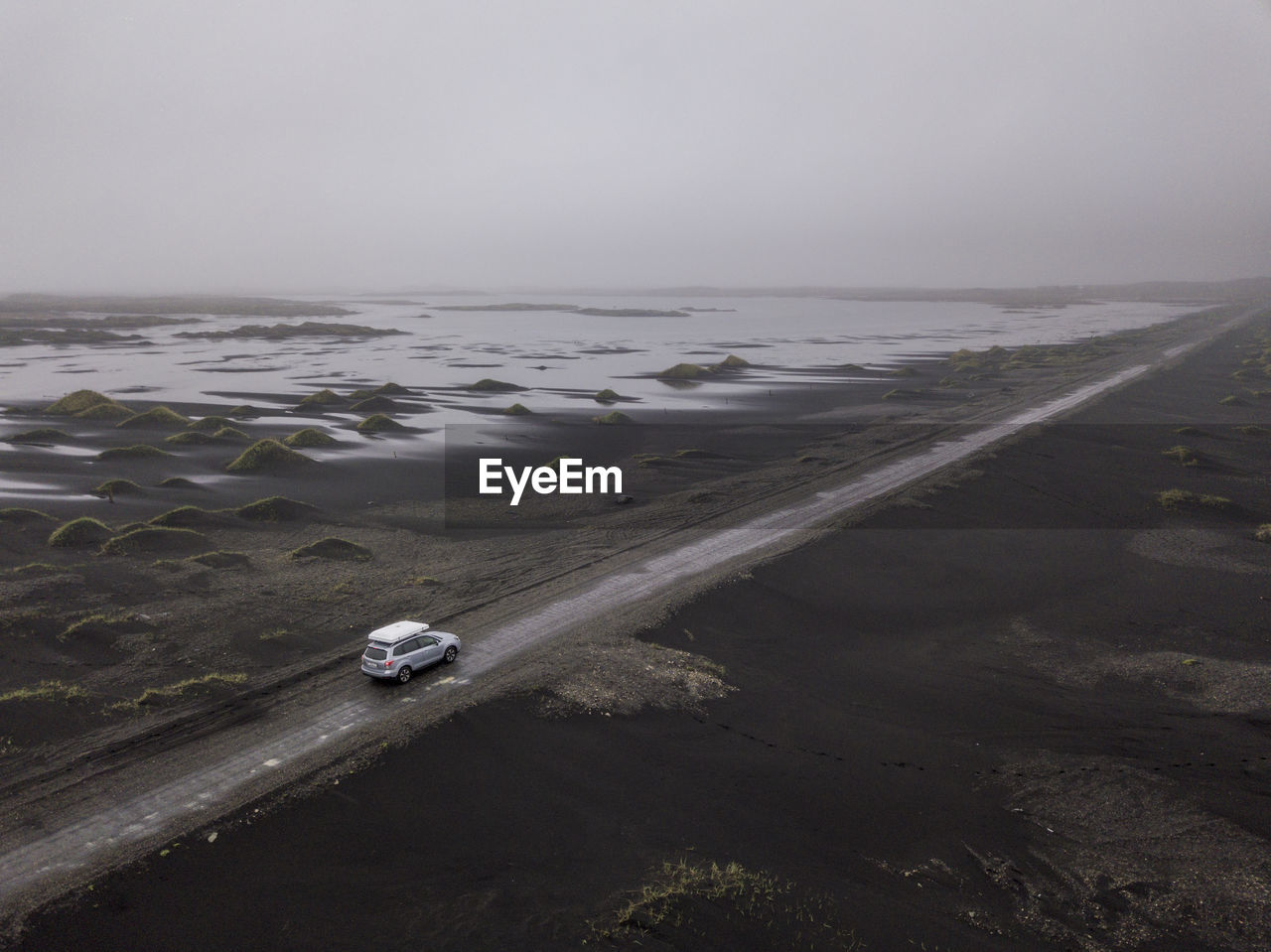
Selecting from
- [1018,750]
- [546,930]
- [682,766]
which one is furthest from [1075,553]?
[546,930]

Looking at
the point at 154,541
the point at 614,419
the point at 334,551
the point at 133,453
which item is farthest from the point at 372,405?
the point at 334,551

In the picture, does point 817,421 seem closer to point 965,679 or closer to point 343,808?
point 965,679

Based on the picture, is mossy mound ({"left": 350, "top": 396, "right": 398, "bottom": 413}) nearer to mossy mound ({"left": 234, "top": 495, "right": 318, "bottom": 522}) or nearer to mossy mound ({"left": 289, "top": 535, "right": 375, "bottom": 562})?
mossy mound ({"left": 234, "top": 495, "right": 318, "bottom": 522})

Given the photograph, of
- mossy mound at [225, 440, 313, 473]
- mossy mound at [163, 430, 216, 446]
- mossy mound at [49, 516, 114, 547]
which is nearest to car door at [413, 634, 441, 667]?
mossy mound at [49, 516, 114, 547]

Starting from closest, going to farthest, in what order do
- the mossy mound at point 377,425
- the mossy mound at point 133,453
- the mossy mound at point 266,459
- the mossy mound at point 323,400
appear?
the mossy mound at point 266,459, the mossy mound at point 133,453, the mossy mound at point 377,425, the mossy mound at point 323,400

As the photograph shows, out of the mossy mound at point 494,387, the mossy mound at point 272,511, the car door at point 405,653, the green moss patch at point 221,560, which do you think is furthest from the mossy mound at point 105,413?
the car door at point 405,653

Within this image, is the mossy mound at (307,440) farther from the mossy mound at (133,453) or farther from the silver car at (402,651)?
the silver car at (402,651)
